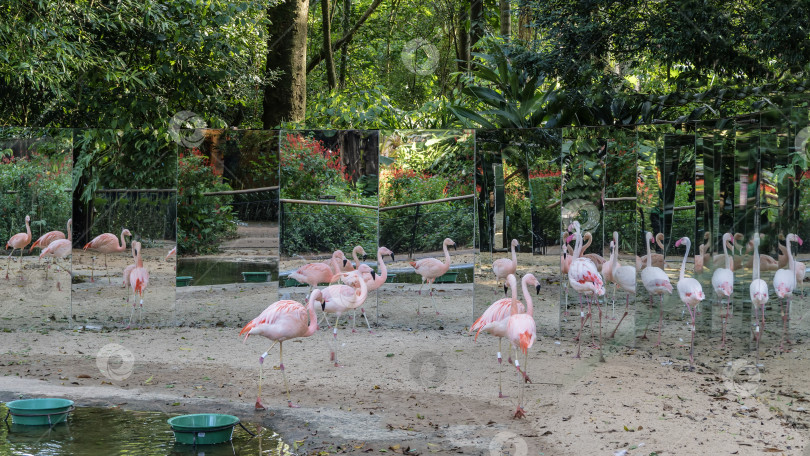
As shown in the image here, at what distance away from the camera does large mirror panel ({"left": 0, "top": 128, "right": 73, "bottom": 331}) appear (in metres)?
8.76

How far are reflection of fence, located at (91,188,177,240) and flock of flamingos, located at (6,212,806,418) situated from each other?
16cm

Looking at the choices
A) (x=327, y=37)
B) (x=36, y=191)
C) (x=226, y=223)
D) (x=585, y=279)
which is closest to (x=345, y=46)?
(x=327, y=37)

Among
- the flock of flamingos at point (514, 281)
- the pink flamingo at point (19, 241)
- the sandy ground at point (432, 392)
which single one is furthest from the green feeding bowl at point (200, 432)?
the pink flamingo at point (19, 241)

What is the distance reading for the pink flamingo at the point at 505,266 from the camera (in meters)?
8.75

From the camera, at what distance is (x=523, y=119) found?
29.9 ft

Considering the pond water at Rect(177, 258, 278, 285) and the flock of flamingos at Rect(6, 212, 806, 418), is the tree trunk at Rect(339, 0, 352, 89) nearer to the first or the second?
the pond water at Rect(177, 258, 278, 285)

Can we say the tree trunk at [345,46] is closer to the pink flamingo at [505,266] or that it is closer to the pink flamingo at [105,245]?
the pink flamingo at [105,245]

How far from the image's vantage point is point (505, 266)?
28.9 feet

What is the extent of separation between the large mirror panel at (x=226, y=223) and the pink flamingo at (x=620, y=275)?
3989 mm

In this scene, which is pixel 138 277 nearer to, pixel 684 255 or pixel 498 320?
pixel 498 320

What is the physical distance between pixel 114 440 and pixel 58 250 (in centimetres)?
492

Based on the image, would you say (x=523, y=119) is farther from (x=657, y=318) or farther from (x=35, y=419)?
(x=35, y=419)

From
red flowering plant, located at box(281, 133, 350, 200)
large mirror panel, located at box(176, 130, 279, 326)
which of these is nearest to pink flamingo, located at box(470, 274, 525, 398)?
red flowering plant, located at box(281, 133, 350, 200)

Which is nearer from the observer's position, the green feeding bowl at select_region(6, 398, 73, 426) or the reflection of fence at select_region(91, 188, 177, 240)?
the green feeding bowl at select_region(6, 398, 73, 426)
